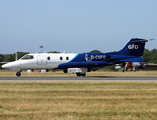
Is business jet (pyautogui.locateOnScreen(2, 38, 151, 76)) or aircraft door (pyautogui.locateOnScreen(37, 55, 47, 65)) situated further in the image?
aircraft door (pyautogui.locateOnScreen(37, 55, 47, 65))

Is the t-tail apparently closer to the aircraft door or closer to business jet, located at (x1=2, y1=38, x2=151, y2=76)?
business jet, located at (x1=2, y1=38, x2=151, y2=76)

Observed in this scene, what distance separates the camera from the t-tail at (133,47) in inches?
1464

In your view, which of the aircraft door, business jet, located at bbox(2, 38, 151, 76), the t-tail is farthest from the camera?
the t-tail

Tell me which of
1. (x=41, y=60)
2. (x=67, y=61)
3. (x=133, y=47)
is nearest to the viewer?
(x=41, y=60)

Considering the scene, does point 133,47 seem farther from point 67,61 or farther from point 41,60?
point 41,60

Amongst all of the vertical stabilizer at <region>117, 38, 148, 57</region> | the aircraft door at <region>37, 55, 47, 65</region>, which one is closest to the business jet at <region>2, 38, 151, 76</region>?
the aircraft door at <region>37, 55, 47, 65</region>

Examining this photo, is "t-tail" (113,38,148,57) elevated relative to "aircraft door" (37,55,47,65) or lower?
elevated

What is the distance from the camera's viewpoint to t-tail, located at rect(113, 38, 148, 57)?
37.2 metres

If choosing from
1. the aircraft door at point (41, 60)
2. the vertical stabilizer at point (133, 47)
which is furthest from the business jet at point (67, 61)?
the vertical stabilizer at point (133, 47)

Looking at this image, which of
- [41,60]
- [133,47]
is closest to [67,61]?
[41,60]

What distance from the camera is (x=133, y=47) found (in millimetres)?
37281

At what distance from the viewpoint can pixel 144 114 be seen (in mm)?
9523

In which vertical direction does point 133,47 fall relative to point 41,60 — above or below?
above

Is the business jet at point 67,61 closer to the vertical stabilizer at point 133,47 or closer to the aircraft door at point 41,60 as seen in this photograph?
the aircraft door at point 41,60
